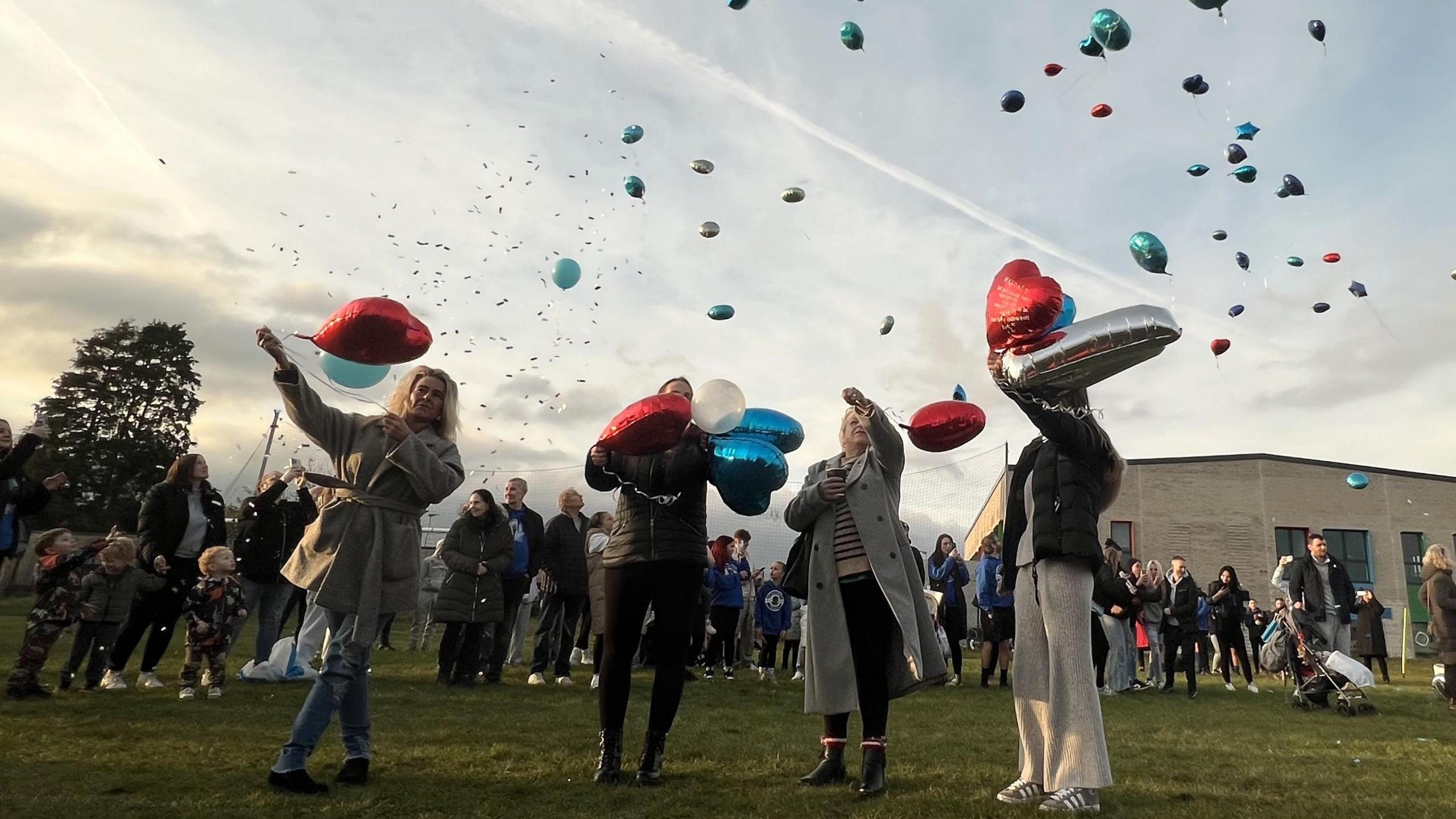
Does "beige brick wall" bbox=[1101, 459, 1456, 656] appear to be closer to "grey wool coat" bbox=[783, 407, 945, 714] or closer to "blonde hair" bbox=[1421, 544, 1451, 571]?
"blonde hair" bbox=[1421, 544, 1451, 571]

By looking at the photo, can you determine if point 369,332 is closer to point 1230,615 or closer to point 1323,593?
point 1323,593

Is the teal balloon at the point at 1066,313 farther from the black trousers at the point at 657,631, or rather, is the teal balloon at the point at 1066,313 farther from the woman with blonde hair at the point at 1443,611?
the woman with blonde hair at the point at 1443,611

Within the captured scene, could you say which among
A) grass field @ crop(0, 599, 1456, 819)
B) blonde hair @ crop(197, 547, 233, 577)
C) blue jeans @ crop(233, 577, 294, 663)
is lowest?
grass field @ crop(0, 599, 1456, 819)

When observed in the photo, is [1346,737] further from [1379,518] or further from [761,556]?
[1379,518]

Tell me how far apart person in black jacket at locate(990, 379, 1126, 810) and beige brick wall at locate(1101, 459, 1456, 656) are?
28.3m

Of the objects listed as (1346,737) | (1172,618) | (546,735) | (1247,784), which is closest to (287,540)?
(546,735)

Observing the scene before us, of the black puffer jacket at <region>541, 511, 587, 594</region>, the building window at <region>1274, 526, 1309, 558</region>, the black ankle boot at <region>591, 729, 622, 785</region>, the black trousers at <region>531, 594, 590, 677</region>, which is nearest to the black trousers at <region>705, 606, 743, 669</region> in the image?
the black trousers at <region>531, 594, 590, 677</region>

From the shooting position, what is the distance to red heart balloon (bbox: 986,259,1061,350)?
13.2 ft

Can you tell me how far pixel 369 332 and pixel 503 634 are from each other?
508 cm

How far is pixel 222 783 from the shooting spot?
12.4ft

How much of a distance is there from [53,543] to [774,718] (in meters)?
5.60

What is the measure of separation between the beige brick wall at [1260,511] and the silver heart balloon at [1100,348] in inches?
1125

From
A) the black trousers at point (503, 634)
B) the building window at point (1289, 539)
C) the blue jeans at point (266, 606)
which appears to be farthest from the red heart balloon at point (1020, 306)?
the building window at point (1289, 539)

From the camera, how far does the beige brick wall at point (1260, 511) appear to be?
30.1 meters
